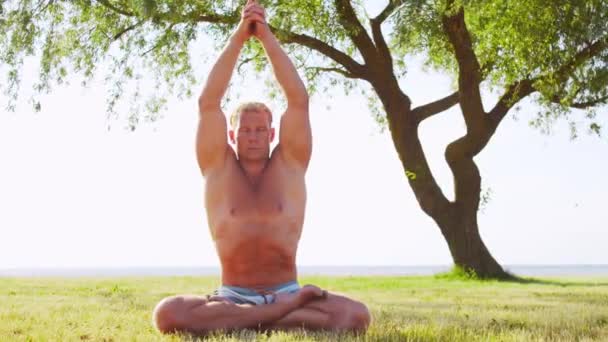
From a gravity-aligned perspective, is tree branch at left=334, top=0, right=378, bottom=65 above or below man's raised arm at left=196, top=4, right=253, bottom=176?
above

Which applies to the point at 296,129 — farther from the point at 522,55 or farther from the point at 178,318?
the point at 522,55

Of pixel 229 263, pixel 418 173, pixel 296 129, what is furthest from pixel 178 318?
pixel 418 173

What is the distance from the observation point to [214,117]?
188 inches

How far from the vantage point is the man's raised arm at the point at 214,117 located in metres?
4.78

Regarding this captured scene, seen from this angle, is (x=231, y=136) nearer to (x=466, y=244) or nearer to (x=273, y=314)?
(x=273, y=314)

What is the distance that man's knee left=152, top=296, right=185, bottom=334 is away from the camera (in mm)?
4531

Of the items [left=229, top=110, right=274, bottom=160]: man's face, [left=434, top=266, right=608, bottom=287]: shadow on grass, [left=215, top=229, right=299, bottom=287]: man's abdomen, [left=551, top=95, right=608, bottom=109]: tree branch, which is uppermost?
[left=551, top=95, right=608, bottom=109]: tree branch

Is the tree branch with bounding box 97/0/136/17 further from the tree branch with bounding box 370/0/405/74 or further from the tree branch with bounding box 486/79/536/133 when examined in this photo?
the tree branch with bounding box 486/79/536/133

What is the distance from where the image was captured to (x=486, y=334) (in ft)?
15.4

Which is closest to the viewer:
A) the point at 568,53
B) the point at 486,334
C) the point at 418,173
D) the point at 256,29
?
the point at 486,334

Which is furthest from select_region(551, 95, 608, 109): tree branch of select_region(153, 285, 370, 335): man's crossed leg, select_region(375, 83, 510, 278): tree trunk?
select_region(153, 285, 370, 335): man's crossed leg

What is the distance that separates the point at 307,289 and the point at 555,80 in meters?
10.9

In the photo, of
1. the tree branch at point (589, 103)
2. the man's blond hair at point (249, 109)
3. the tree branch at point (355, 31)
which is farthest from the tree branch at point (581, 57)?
the man's blond hair at point (249, 109)

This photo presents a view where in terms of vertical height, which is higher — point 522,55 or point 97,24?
point 97,24
